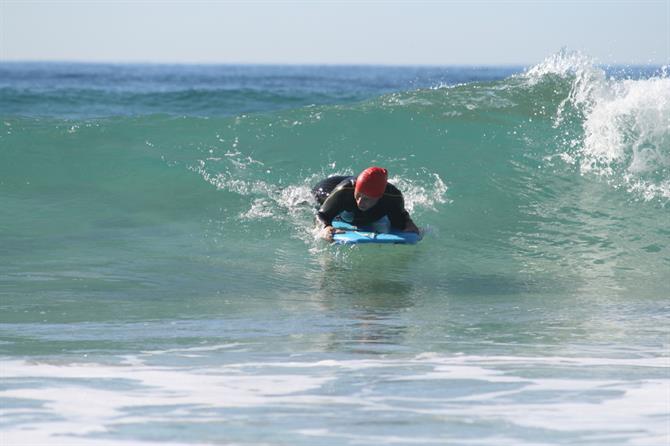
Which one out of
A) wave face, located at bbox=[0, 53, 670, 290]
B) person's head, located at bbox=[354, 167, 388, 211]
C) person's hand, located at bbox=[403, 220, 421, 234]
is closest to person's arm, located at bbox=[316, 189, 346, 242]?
person's head, located at bbox=[354, 167, 388, 211]

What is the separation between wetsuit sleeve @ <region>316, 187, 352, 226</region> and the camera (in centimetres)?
993

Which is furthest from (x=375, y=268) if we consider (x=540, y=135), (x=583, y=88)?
(x=583, y=88)

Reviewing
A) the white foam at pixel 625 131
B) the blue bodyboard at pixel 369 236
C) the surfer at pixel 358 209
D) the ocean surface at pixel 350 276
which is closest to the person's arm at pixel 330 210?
the surfer at pixel 358 209

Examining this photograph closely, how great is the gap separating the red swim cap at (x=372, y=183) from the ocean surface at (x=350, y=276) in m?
0.79

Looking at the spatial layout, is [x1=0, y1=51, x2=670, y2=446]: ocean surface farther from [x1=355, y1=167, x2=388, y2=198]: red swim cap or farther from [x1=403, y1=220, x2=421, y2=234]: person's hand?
[x1=355, y1=167, x2=388, y2=198]: red swim cap

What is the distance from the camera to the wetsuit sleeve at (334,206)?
9.93 meters

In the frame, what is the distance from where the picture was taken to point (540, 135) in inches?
629

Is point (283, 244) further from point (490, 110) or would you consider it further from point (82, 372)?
point (490, 110)

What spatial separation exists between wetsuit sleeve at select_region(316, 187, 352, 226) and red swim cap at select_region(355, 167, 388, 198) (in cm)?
32

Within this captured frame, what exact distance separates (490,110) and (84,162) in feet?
21.8

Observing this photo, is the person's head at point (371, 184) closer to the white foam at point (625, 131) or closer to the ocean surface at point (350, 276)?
the ocean surface at point (350, 276)

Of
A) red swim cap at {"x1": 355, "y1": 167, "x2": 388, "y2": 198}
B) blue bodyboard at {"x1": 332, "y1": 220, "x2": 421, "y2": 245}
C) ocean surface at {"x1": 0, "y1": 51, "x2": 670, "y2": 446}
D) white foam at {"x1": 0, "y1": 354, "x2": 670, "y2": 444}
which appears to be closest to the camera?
white foam at {"x1": 0, "y1": 354, "x2": 670, "y2": 444}

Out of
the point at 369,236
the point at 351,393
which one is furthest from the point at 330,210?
the point at 351,393

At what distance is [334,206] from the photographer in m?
9.95
